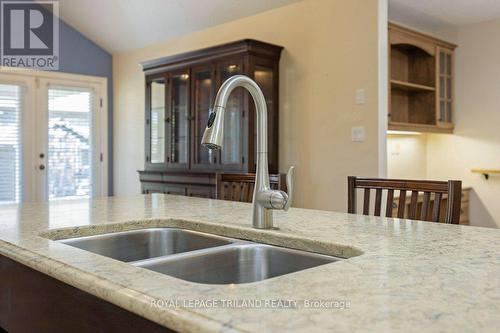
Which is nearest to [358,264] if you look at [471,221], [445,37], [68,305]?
[68,305]

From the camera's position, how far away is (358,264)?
0.83 meters

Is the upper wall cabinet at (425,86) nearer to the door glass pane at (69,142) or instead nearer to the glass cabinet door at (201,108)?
the glass cabinet door at (201,108)

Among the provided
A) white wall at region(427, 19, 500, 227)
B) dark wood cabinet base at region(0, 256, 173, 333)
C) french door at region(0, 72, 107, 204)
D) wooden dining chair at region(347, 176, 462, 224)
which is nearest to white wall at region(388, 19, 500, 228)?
white wall at region(427, 19, 500, 227)

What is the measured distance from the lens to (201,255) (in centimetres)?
107

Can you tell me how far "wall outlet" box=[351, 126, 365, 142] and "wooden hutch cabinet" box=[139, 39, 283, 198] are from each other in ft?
2.44

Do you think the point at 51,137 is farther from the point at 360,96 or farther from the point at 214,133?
the point at 214,133

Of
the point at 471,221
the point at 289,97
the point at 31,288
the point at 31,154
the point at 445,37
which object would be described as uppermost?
the point at 445,37

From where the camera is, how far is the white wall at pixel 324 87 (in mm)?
3375

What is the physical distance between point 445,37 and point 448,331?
4.69 m

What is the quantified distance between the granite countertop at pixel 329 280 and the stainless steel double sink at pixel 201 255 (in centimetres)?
3

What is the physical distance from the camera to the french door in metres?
5.14

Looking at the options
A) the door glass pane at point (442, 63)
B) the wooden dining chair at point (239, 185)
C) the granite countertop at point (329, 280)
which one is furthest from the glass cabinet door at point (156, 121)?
the granite countertop at point (329, 280)

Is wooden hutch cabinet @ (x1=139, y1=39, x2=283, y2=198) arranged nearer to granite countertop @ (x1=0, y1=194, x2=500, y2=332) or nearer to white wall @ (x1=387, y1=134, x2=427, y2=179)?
white wall @ (x1=387, y1=134, x2=427, y2=179)

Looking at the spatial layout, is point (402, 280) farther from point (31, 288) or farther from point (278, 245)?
point (31, 288)
